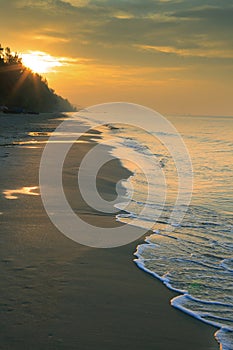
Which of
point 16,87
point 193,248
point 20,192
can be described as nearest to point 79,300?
point 193,248

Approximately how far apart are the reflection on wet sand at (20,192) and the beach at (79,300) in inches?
79.0

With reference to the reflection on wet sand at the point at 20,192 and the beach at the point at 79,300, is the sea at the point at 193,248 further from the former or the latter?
the reflection on wet sand at the point at 20,192

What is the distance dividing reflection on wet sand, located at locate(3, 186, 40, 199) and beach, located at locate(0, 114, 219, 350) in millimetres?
2006

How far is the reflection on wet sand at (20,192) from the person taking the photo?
29.3 ft

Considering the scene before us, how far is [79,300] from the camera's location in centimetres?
420

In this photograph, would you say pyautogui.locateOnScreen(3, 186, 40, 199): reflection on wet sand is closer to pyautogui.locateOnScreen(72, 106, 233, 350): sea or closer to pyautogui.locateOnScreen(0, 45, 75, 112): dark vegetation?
pyautogui.locateOnScreen(72, 106, 233, 350): sea

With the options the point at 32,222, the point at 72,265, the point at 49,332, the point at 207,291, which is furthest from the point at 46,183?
the point at 49,332

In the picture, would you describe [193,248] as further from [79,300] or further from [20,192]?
[20,192]

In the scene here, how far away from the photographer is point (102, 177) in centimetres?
1312

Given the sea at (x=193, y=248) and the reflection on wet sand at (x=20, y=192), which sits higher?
the reflection on wet sand at (x=20, y=192)

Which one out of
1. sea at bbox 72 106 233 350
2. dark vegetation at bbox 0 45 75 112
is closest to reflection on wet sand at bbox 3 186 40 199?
sea at bbox 72 106 233 350

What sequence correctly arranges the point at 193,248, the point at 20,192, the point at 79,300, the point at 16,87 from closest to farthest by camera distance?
1. the point at 79,300
2. the point at 193,248
3. the point at 20,192
4. the point at 16,87

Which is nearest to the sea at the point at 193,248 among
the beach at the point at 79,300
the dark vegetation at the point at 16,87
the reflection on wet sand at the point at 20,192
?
the beach at the point at 79,300

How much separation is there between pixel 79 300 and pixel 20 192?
5599mm
